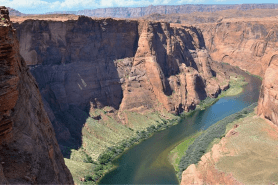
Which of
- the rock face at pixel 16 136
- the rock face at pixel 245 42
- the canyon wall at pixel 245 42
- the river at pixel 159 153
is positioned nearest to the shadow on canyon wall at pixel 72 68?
the river at pixel 159 153

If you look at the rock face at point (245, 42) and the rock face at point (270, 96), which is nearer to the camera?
the rock face at point (270, 96)

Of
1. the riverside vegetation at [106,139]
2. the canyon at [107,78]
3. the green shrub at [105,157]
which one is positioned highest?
the canyon at [107,78]

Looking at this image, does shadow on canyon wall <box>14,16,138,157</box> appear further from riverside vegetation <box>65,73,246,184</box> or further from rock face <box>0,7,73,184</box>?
rock face <box>0,7,73,184</box>

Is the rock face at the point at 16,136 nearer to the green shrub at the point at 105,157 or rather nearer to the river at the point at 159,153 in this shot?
the river at the point at 159,153

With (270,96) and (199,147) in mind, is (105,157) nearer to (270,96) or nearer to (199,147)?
(199,147)

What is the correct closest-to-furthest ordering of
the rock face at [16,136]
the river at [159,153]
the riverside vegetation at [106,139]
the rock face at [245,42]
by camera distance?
1. the rock face at [16,136]
2. the river at [159,153]
3. the riverside vegetation at [106,139]
4. the rock face at [245,42]

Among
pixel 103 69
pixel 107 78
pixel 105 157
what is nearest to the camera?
pixel 105 157

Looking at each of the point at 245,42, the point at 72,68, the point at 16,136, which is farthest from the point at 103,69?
the point at 245,42

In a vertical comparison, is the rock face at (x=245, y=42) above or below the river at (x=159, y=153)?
above
